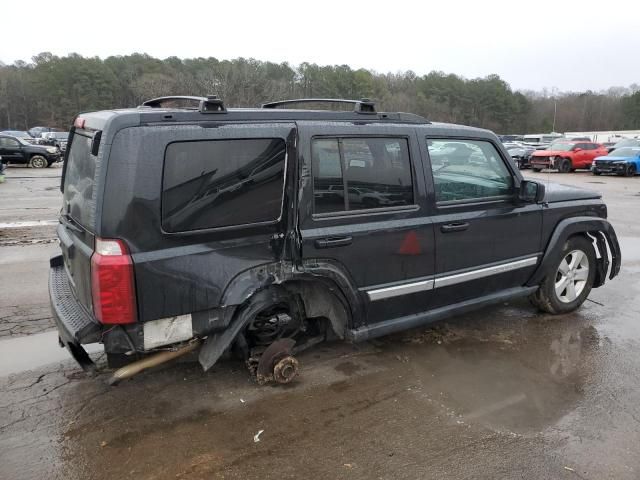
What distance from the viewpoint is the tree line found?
147 ft

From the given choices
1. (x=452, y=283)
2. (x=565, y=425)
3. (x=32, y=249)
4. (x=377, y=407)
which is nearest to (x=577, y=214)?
(x=452, y=283)

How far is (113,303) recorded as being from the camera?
2.78 m

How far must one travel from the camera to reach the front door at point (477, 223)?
3971mm

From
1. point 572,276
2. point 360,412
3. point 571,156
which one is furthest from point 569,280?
point 571,156

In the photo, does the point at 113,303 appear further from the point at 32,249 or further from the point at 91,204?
the point at 32,249

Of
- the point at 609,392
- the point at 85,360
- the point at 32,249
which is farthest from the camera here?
the point at 32,249

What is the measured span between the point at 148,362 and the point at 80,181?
1.23 m

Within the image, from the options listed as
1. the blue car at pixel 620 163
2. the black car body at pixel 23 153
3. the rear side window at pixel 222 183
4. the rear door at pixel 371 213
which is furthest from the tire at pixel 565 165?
the rear side window at pixel 222 183

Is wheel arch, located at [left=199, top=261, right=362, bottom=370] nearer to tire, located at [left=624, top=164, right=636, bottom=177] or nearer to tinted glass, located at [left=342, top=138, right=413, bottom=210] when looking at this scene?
tinted glass, located at [left=342, top=138, right=413, bottom=210]

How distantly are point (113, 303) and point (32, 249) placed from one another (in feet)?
19.7

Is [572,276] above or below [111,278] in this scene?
below

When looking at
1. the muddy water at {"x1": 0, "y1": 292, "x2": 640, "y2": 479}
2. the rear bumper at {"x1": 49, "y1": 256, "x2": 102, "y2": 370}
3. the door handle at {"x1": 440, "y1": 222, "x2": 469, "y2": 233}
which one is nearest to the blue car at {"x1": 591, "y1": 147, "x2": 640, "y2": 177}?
the muddy water at {"x1": 0, "y1": 292, "x2": 640, "y2": 479}

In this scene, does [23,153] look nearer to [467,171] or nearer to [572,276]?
[467,171]

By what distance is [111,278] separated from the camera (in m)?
2.76
